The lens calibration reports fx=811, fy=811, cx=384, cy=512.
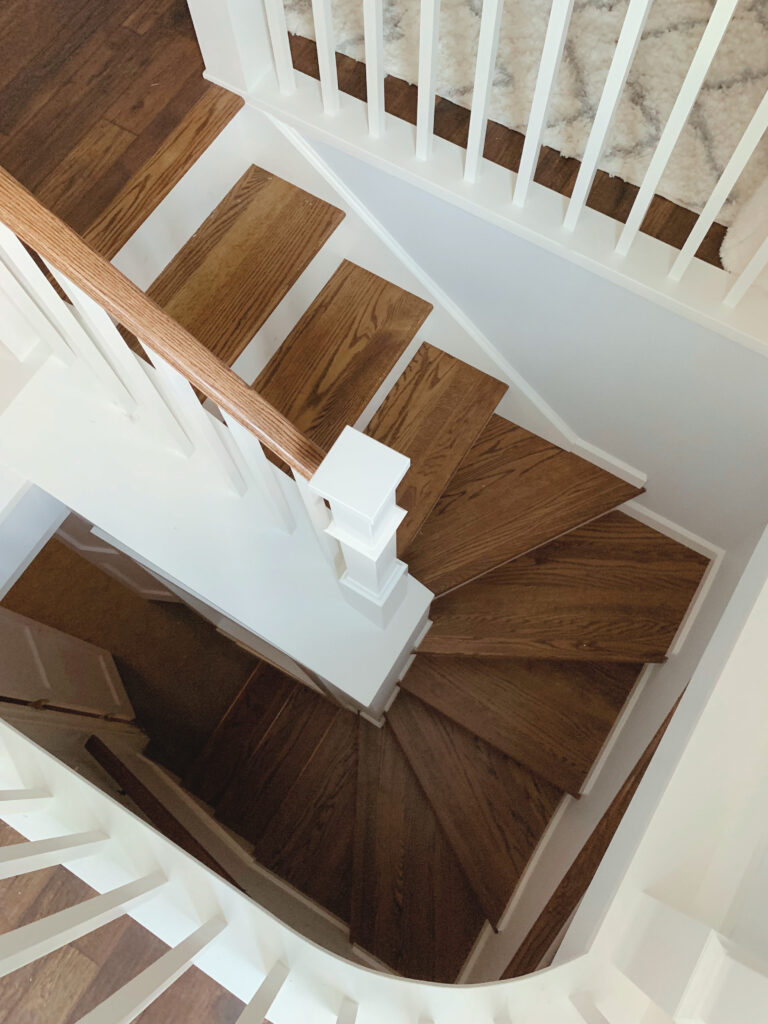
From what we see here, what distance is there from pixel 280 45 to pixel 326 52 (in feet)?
0.57

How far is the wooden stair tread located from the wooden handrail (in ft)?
6.47

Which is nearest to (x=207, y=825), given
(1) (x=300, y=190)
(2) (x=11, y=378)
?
(2) (x=11, y=378)

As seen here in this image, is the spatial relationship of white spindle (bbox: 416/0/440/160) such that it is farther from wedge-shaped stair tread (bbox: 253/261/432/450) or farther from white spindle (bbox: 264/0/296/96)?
wedge-shaped stair tread (bbox: 253/261/432/450)

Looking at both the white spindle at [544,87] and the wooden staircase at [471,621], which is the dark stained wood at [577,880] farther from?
the white spindle at [544,87]

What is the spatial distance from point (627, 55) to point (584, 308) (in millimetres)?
679

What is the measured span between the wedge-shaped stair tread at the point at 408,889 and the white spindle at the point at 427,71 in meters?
1.91

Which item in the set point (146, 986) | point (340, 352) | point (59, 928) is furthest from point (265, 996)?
point (340, 352)

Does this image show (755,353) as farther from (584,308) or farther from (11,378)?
(11,378)

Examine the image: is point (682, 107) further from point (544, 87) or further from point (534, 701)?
point (534, 701)

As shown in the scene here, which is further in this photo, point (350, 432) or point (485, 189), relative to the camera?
point (485, 189)

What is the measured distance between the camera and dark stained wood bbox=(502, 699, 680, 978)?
1908 millimetres

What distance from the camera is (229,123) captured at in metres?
2.10

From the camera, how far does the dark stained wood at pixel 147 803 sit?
249 cm

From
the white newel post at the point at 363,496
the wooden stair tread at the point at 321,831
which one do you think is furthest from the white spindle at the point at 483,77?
the wooden stair tread at the point at 321,831
